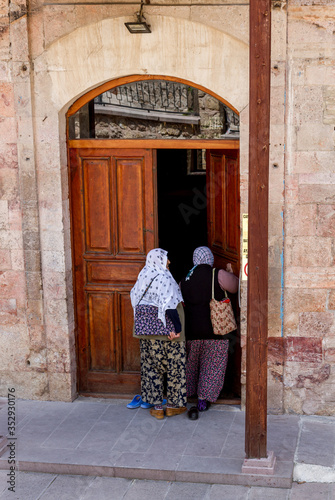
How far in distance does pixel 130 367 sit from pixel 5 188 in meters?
2.15

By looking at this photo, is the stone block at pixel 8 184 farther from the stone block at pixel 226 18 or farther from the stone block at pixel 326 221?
the stone block at pixel 326 221

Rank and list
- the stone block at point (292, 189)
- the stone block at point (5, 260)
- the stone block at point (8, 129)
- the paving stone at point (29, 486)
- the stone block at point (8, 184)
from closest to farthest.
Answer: the paving stone at point (29, 486), the stone block at point (292, 189), the stone block at point (8, 129), the stone block at point (8, 184), the stone block at point (5, 260)

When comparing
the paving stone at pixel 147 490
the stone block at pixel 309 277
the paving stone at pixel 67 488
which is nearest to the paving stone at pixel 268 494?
the paving stone at pixel 147 490

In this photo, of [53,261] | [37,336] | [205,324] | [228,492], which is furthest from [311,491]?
[53,261]

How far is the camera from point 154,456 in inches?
226

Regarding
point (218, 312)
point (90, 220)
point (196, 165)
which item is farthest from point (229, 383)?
point (196, 165)

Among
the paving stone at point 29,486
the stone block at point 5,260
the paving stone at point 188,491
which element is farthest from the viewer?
the stone block at point 5,260

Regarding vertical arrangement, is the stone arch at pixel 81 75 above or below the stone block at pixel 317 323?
above

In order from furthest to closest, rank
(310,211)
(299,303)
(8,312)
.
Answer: (8,312) → (299,303) → (310,211)

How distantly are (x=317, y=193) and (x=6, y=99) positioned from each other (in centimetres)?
299

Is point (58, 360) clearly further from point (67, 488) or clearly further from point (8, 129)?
point (8, 129)

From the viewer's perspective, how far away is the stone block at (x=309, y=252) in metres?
6.17

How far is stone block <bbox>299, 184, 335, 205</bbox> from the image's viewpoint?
6.09m

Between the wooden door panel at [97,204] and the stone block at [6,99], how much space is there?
829 mm
